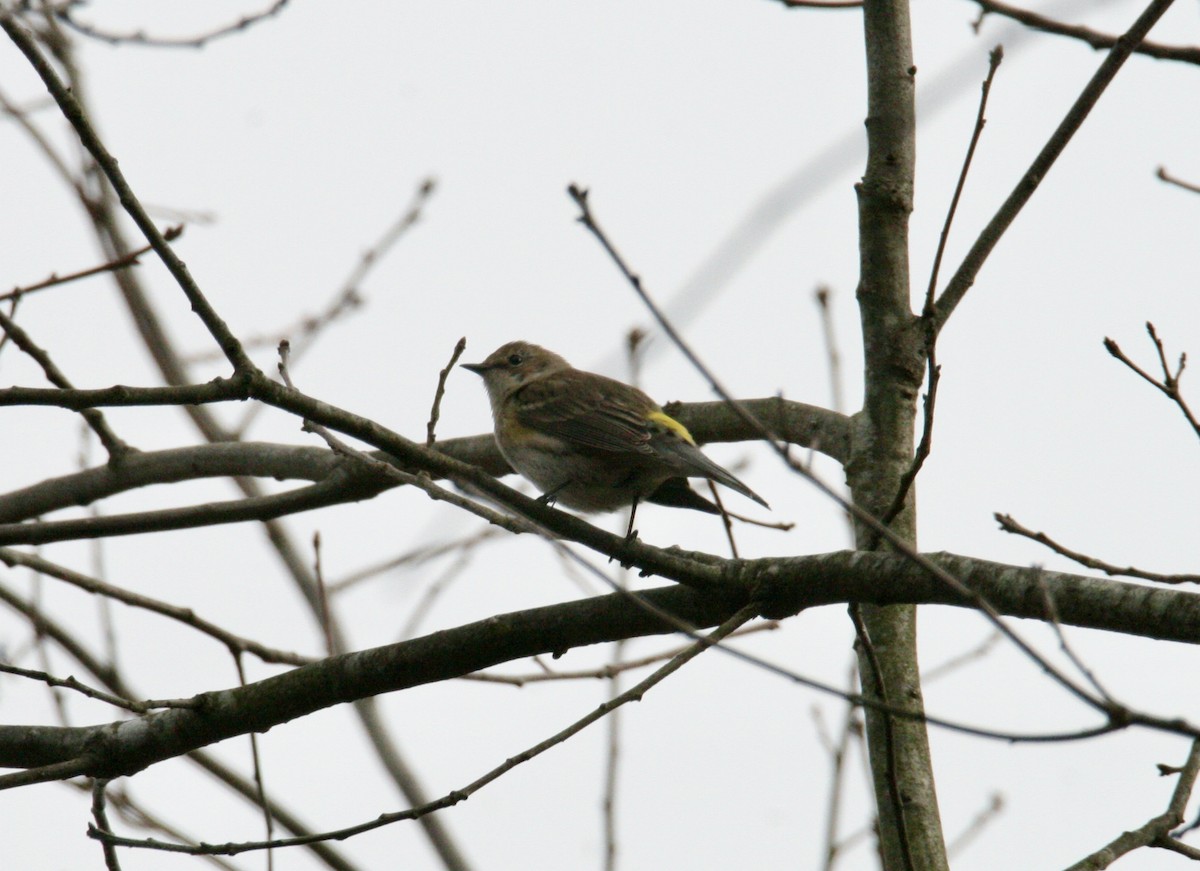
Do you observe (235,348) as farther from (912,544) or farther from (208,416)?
(208,416)

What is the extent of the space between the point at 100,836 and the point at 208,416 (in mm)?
4416

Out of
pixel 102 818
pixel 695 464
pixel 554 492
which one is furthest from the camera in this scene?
pixel 554 492

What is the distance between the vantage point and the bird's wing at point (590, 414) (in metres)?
6.85

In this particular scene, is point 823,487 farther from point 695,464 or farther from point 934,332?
point 695,464

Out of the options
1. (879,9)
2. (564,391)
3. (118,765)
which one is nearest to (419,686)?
(118,765)

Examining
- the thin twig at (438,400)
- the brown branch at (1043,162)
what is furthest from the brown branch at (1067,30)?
the thin twig at (438,400)

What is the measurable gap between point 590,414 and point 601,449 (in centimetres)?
46

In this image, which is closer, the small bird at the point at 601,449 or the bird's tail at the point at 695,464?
the bird's tail at the point at 695,464

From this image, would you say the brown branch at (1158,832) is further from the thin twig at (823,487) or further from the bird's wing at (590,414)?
the bird's wing at (590,414)

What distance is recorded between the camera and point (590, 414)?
7.34 m

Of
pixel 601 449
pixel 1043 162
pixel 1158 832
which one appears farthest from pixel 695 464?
pixel 1158 832

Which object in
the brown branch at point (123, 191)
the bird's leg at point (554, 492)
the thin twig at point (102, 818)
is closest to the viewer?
the brown branch at point (123, 191)

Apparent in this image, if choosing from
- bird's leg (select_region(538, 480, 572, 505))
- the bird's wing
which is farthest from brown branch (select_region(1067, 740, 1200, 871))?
bird's leg (select_region(538, 480, 572, 505))

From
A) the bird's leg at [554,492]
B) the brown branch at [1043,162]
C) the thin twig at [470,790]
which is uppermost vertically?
the bird's leg at [554,492]
